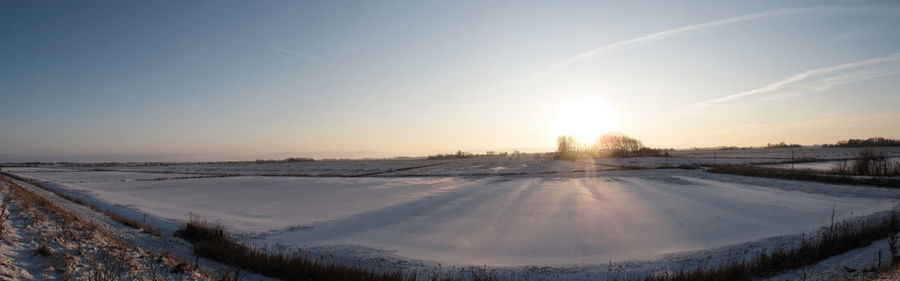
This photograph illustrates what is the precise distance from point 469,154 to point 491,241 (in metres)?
124

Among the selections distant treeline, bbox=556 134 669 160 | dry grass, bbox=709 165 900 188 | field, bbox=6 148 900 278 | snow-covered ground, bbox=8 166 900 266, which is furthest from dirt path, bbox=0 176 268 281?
distant treeline, bbox=556 134 669 160

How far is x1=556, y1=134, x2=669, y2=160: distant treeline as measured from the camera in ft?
253

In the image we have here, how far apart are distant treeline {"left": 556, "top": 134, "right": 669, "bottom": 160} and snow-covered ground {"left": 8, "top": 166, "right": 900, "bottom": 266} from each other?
5020 cm

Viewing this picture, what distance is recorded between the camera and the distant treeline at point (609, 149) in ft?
253

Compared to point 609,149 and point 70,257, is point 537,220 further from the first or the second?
point 609,149

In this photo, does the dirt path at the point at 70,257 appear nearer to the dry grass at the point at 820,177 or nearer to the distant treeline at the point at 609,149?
the dry grass at the point at 820,177

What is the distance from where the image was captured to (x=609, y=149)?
294ft

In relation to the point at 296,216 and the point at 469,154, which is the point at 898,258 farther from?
the point at 469,154

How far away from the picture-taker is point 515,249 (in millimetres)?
11617

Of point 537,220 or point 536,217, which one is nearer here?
point 537,220

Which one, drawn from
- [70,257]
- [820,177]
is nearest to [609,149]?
[820,177]

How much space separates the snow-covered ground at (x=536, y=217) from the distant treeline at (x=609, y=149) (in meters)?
50.2

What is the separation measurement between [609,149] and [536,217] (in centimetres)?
8028

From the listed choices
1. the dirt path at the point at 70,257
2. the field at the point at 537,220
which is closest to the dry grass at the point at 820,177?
the field at the point at 537,220
